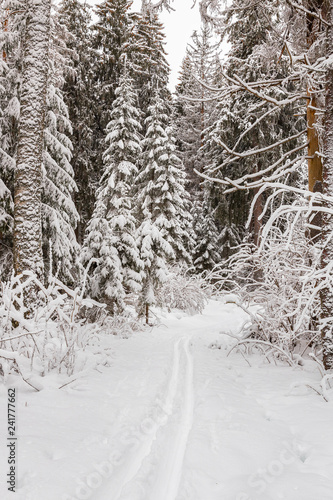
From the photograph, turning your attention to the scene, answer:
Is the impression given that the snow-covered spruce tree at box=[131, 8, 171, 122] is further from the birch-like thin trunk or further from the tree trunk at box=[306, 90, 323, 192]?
the birch-like thin trunk

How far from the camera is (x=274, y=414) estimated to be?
3658mm

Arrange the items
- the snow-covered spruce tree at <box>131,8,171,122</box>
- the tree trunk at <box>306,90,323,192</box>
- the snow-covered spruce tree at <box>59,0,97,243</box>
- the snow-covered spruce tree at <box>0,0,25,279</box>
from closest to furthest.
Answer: the tree trunk at <box>306,90,323,192</box>, the snow-covered spruce tree at <box>0,0,25,279</box>, the snow-covered spruce tree at <box>59,0,97,243</box>, the snow-covered spruce tree at <box>131,8,171,122</box>

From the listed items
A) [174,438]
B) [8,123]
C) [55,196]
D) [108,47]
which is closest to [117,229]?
[55,196]

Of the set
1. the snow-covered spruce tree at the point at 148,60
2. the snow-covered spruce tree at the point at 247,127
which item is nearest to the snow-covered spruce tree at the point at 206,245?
the snow-covered spruce tree at the point at 247,127

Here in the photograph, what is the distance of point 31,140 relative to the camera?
279 inches

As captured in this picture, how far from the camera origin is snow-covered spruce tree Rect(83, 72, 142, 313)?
1009 centimetres

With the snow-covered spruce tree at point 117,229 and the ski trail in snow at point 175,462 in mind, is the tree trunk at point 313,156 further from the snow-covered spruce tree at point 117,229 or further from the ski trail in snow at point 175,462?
the snow-covered spruce tree at point 117,229

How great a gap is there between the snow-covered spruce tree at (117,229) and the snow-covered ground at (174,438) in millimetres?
5109

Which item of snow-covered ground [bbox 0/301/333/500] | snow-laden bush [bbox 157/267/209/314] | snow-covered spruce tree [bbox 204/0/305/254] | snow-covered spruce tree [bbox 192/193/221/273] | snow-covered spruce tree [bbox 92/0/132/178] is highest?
snow-covered spruce tree [bbox 92/0/132/178]

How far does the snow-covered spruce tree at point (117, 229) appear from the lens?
1009cm

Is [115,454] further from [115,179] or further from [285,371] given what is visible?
[115,179]

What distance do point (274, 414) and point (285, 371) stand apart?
173cm

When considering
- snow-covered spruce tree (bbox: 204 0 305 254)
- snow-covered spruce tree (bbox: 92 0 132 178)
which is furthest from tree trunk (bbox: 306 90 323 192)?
snow-covered spruce tree (bbox: 92 0 132 178)

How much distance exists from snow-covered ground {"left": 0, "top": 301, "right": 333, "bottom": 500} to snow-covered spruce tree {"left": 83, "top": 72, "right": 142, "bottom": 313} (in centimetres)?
511
